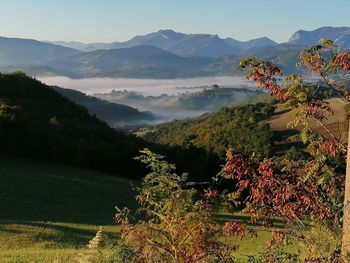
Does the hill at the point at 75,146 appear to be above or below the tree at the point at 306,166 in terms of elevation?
below

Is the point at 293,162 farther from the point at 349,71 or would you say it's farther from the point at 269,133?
the point at 269,133

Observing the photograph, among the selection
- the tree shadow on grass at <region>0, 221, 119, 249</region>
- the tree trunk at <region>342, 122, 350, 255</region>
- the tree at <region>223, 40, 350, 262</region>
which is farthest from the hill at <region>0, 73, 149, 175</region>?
the tree trunk at <region>342, 122, 350, 255</region>

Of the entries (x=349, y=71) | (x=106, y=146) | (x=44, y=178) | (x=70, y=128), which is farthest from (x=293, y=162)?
(x=70, y=128)

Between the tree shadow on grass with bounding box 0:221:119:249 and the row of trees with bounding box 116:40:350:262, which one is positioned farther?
the tree shadow on grass with bounding box 0:221:119:249

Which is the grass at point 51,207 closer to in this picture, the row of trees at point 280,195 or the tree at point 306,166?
the row of trees at point 280,195

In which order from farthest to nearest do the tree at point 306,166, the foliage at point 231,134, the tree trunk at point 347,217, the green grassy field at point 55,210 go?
the foliage at point 231,134 → the green grassy field at point 55,210 → the tree at point 306,166 → the tree trunk at point 347,217

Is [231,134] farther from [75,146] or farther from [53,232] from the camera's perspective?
[53,232]

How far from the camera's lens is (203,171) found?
148 ft

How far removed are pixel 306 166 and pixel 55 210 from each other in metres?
20.0

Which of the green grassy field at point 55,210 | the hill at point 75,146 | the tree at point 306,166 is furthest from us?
the hill at point 75,146

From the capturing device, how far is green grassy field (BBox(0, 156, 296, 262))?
603 inches

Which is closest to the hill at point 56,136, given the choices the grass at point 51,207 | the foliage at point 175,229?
the grass at point 51,207

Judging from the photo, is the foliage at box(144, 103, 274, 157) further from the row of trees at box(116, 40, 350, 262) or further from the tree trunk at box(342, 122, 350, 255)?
the tree trunk at box(342, 122, 350, 255)

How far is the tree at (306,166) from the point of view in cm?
546
